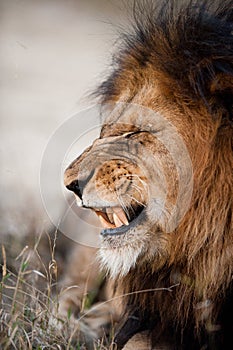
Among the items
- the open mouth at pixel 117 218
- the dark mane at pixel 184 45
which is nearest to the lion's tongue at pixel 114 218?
the open mouth at pixel 117 218

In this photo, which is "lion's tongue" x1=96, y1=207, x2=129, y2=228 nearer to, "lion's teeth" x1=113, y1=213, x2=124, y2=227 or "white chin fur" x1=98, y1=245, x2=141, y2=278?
"lion's teeth" x1=113, y1=213, x2=124, y2=227

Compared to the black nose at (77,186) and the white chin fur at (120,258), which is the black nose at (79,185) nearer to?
the black nose at (77,186)

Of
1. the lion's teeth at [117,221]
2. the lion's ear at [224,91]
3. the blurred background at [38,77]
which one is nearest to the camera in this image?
the lion's ear at [224,91]

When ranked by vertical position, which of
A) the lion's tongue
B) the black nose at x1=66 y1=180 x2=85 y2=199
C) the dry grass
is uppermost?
the black nose at x1=66 y1=180 x2=85 y2=199

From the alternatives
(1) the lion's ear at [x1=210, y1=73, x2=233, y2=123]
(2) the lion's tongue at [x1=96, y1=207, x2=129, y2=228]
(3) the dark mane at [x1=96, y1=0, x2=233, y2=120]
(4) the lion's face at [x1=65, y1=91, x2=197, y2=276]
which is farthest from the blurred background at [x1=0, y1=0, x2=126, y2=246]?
(1) the lion's ear at [x1=210, y1=73, x2=233, y2=123]

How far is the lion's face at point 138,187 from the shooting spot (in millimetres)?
3096

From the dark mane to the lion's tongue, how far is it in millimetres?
492

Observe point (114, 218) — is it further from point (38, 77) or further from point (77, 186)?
point (38, 77)

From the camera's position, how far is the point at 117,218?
3.20m

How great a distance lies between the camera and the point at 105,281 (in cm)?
439

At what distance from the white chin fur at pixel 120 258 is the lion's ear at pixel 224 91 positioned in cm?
58

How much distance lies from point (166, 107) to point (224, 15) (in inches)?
16.9

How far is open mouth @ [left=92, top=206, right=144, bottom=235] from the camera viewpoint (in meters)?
3.14

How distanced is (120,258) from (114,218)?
16 cm
